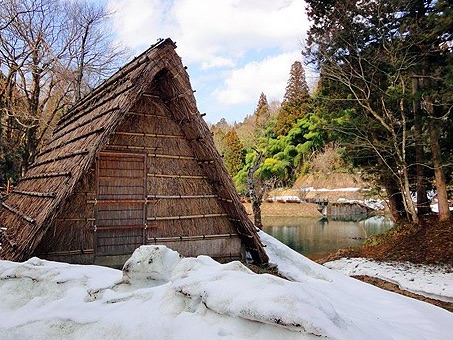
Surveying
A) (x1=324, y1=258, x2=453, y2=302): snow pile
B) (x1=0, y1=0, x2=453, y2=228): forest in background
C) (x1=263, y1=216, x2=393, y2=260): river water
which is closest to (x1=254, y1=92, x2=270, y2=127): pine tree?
(x1=263, y1=216, x2=393, y2=260): river water

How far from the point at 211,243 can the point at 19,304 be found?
339 centimetres

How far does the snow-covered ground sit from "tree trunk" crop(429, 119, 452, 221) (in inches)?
297

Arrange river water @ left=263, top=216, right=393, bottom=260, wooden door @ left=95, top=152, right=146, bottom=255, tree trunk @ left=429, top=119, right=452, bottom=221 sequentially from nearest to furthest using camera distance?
wooden door @ left=95, top=152, right=146, bottom=255 < tree trunk @ left=429, top=119, right=452, bottom=221 < river water @ left=263, top=216, right=393, bottom=260

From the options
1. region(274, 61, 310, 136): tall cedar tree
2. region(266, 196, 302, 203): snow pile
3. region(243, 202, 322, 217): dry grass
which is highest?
region(274, 61, 310, 136): tall cedar tree

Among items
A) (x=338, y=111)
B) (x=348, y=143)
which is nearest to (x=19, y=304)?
(x=348, y=143)

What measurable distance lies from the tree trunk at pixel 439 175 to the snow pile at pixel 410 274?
2.21 metres

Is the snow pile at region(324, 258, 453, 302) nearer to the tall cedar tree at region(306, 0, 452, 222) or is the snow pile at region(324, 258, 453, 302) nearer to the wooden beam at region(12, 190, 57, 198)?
the tall cedar tree at region(306, 0, 452, 222)

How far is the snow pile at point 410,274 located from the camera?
680 centimetres

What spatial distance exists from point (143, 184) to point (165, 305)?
353cm

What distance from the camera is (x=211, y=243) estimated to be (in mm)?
5688

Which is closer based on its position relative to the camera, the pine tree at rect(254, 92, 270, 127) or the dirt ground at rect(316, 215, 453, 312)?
the dirt ground at rect(316, 215, 453, 312)

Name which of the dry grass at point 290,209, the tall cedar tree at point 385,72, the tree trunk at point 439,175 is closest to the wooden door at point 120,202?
the tall cedar tree at point 385,72

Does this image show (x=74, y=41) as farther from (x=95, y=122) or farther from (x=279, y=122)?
(x=279, y=122)

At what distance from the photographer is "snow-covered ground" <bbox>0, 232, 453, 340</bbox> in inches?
67.2
